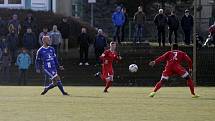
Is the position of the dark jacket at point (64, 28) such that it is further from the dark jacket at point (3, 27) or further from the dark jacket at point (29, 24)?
the dark jacket at point (3, 27)

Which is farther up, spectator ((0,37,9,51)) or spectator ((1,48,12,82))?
spectator ((0,37,9,51))

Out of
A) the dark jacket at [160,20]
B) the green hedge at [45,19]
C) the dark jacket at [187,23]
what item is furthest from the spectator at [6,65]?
the dark jacket at [187,23]

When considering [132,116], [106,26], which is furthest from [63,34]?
[132,116]

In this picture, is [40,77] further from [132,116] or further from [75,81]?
[132,116]

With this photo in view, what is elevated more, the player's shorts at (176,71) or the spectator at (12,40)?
the spectator at (12,40)

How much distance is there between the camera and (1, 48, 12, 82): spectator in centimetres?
3459

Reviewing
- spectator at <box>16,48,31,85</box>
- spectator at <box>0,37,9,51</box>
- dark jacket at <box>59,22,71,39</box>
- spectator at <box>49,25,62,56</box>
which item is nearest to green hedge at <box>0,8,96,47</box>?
dark jacket at <box>59,22,71,39</box>

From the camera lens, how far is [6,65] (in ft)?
113

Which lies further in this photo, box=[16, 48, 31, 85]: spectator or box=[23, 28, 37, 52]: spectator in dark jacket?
box=[23, 28, 37, 52]: spectator in dark jacket

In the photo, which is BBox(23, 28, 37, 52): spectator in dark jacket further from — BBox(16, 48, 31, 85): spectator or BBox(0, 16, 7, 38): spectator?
BBox(0, 16, 7, 38): spectator

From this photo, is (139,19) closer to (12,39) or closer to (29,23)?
(29,23)

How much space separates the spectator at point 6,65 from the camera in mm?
34594

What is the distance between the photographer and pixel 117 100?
67.2ft

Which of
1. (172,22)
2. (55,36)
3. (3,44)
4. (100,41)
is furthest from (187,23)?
(3,44)
